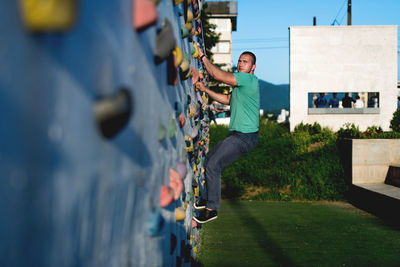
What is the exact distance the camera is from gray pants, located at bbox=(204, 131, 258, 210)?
3.92m

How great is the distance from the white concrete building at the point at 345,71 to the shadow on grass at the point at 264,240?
1016cm

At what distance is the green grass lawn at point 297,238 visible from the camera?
16.1ft

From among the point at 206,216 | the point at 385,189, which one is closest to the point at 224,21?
the point at 385,189

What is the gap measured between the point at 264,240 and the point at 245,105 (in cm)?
259

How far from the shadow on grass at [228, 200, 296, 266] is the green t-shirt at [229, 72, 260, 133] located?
1.75 metres

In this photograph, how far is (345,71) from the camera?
1752cm

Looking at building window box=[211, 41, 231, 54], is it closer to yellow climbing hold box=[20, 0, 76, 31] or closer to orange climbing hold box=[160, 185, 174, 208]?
orange climbing hold box=[160, 185, 174, 208]

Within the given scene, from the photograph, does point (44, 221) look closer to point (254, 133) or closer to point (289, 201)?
point (254, 133)

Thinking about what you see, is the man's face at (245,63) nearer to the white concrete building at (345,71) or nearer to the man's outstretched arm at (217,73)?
the man's outstretched arm at (217,73)

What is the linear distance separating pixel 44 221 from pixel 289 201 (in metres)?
9.46

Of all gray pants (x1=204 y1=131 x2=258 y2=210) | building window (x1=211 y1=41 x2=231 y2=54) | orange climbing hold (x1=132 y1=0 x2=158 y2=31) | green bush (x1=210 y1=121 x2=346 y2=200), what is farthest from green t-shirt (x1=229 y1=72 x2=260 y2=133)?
building window (x1=211 y1=41 x2=231 y2=54)

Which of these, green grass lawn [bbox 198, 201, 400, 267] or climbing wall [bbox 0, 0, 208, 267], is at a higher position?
climbing wall [bbox 0, 0, 208, 267]

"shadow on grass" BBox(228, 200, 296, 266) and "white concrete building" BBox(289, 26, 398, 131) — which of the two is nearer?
"shadow on grass" BBox(228, 200, 296, 266)

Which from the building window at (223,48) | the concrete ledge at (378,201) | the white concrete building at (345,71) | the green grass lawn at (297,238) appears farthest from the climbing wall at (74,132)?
the building window at (223,48)
